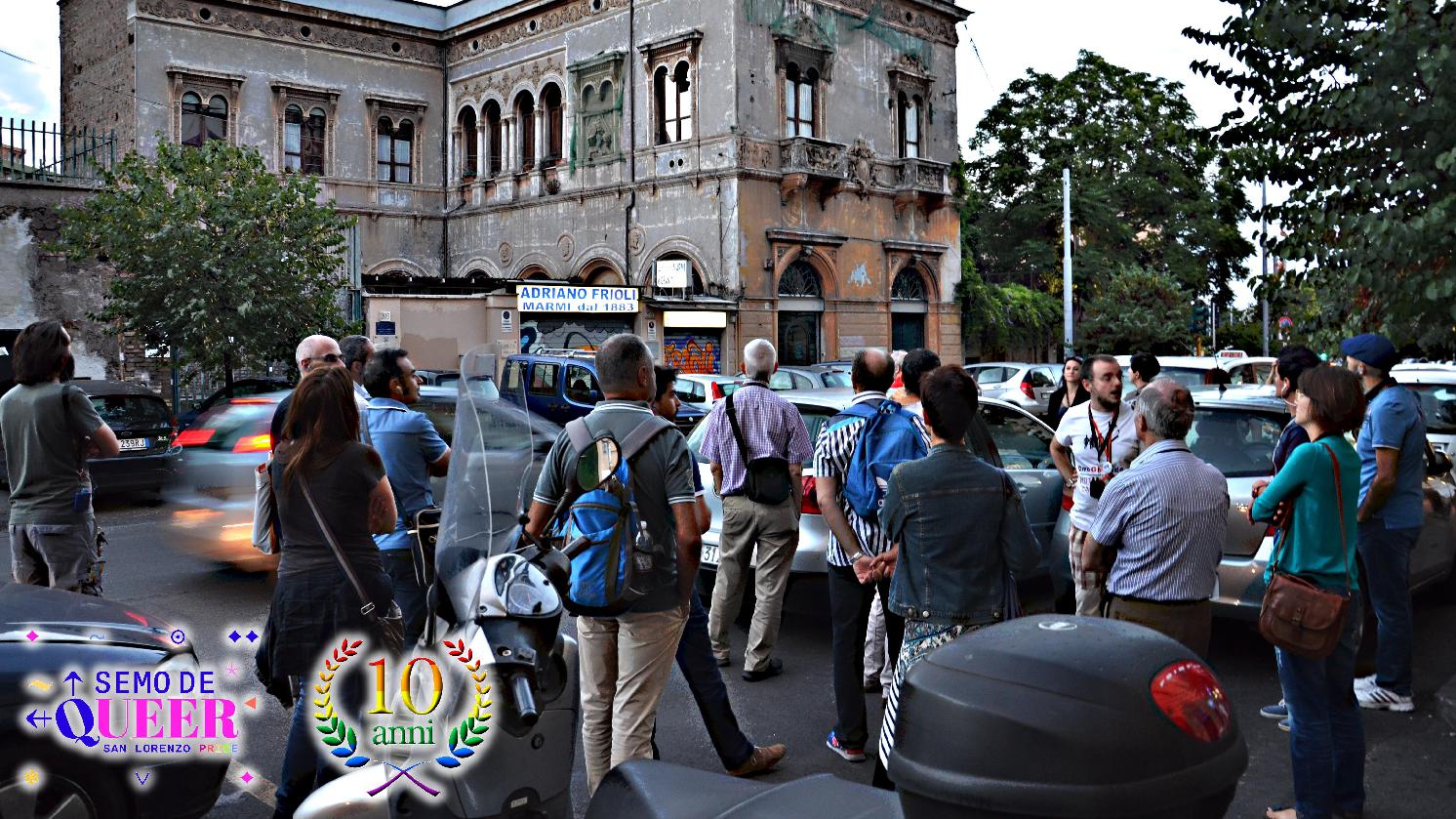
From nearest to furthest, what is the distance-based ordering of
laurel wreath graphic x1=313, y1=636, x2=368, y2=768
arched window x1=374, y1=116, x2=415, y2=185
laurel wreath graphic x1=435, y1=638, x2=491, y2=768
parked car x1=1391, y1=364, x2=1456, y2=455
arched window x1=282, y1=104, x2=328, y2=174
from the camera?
laurel wreath graphic x1=435, y1=638, x2=491, y2=768
laurel wreath graphic x1=313, y1=636, x2=368, y2=768
parked car x1=1391, y1=364, x2=1456, y2=455
arched window x1=282, y1=104, x2=328, y2=174
arched window x1=374, y1=116, x2=415, y2=185

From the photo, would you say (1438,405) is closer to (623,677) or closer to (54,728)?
(623,677)

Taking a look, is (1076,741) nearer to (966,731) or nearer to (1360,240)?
(966,731)

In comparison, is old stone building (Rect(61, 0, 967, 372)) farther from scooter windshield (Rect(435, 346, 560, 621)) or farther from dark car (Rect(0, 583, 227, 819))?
scooter windshield (Rect(435, 346, 560, 621))

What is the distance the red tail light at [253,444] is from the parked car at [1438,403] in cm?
938

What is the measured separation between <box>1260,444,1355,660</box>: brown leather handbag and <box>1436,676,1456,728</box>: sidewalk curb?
2.02 metres

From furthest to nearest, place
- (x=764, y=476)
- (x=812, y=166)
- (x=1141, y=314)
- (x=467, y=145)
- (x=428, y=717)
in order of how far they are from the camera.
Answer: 1. (x=467, y=145)
2. (x=1141, y=314)
3. (x=812, y=166)
4. (x=764, y=476)
5. (x=428, y=717)

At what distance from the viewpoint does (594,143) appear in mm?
31828

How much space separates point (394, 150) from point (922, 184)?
1637 cm

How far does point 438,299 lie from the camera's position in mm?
28219

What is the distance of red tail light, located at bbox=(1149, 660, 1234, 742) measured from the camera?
175cm

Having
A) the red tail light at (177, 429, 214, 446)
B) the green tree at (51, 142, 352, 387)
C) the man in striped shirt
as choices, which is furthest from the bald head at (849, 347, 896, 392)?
the green tree at (51, 142, 352, 387)

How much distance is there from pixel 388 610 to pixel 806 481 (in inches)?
129

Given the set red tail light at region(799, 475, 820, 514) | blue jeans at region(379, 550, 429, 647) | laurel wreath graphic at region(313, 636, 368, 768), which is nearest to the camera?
laurel wreath graphic at region(313, 636, 368, 768)

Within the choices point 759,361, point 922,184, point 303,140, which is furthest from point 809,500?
point 303,140
